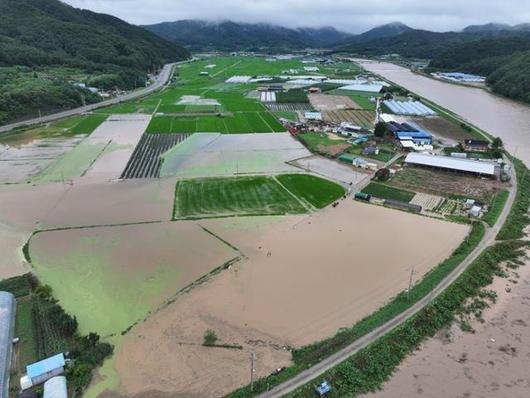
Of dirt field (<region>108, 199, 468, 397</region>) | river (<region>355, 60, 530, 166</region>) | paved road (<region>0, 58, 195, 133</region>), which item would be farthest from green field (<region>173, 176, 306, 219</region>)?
paved road (<region>0, 58, 195, 133</region>)

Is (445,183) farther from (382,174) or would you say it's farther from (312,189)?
(312,189)

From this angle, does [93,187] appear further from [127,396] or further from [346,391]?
[346,391]

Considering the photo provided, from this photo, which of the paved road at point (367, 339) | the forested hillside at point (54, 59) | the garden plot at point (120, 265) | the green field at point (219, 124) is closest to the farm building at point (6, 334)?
the garden plot at point (120, 265)

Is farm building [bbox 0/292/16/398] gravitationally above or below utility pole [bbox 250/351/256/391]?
above

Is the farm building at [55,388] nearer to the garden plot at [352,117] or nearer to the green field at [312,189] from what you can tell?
the green field at [312,189]

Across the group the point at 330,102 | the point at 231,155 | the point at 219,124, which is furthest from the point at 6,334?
the point at 330,102

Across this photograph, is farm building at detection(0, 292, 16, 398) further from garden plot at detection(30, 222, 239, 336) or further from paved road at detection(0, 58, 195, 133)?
paved road at detection(0, 58, 195, 133)
